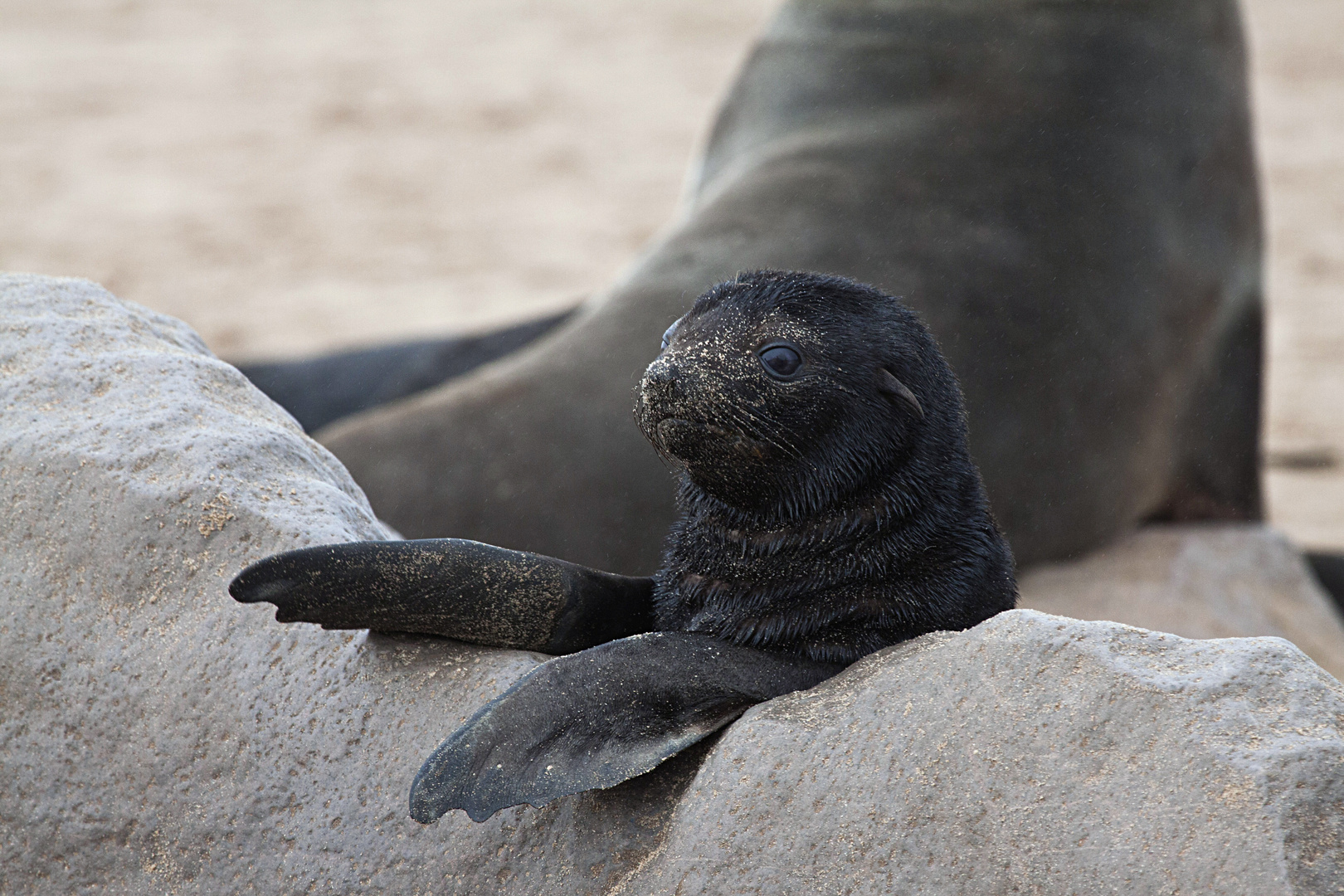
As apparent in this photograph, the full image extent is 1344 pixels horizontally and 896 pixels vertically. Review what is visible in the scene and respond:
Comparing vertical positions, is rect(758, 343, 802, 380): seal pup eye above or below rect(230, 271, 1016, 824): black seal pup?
above

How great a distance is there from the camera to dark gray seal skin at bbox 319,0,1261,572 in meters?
3.77

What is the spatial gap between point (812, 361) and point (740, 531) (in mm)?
225

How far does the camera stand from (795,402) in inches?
69.4

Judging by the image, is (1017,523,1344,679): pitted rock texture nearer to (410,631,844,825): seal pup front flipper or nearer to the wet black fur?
the wet black fur

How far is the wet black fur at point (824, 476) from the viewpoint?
175 cm

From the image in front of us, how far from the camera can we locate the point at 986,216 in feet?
13.4

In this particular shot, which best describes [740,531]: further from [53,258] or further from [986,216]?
[53,258]

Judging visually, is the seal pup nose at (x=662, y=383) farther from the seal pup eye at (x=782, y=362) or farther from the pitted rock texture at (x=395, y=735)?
the pitted rock texture at (x=395, y=735)

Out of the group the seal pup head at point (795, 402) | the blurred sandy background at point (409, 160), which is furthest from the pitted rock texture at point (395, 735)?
the blurred sandy background at point (409, 160)

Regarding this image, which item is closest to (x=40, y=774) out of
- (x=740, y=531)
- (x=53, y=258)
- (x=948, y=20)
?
(x=740, y=531)

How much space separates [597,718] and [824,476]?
0.40 m

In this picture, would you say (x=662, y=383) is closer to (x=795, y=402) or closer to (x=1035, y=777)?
(x=795, y=402)

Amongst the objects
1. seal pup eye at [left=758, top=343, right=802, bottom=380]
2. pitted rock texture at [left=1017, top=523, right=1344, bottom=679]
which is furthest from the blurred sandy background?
seal pup eye at [left=758, top=343, right=802, bottom=380]

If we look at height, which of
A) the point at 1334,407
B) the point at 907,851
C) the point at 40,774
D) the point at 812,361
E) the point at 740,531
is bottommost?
the point at 1334,407
